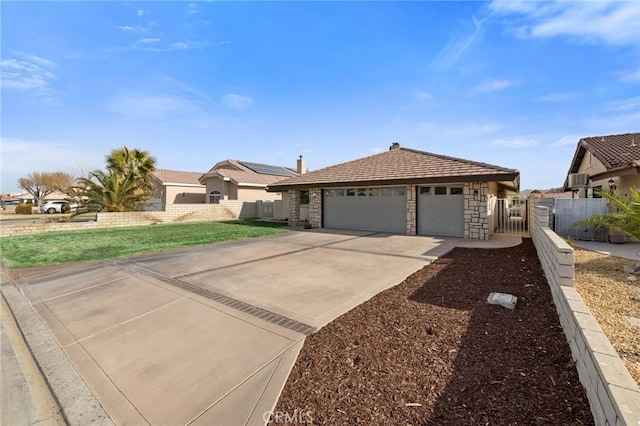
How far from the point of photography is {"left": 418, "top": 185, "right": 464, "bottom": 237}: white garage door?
11672mm

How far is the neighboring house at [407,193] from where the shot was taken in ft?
36.6

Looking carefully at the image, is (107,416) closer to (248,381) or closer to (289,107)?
(248,381)

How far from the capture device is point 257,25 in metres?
11.0

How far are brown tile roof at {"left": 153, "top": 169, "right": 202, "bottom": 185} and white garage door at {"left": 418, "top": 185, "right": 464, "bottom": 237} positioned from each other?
24.2 m

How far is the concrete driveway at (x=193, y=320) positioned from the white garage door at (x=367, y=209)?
503 centimetres

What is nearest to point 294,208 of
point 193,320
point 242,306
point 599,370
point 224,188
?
point 224,188

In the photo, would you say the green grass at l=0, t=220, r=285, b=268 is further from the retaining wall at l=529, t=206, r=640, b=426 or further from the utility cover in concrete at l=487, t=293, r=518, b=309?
the retaining wall at l=529, t=206, r=640, b=426

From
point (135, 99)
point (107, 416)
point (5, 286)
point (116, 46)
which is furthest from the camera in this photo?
point (135, 99)

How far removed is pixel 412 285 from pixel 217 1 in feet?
35.1

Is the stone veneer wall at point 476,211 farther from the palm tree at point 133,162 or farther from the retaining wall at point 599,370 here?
the palm tree at point 133,162

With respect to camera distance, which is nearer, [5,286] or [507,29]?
[5,286]

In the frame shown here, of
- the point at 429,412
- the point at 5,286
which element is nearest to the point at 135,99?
the point at 5,286

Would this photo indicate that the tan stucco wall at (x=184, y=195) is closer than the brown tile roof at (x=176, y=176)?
Yes

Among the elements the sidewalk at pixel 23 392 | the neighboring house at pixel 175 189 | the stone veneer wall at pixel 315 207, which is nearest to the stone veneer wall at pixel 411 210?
the stone veneer wall at pixel 315 207
